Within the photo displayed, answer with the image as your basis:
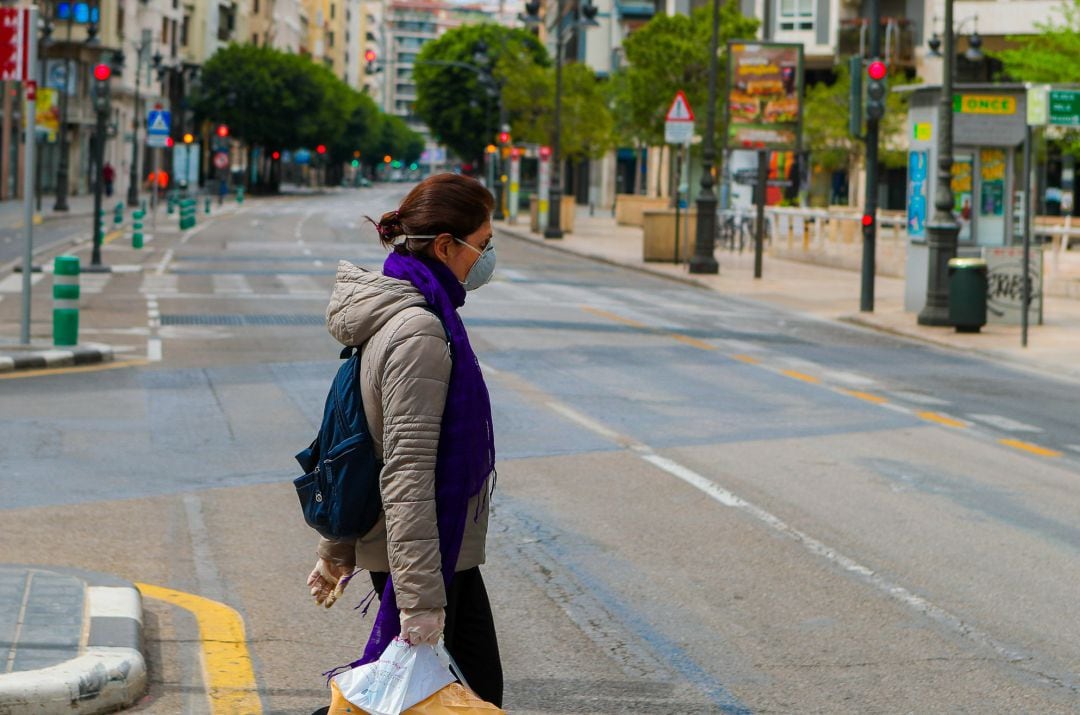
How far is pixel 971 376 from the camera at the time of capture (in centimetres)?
1722

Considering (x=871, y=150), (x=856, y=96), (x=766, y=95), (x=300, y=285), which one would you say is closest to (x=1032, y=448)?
(x=871, y=150)

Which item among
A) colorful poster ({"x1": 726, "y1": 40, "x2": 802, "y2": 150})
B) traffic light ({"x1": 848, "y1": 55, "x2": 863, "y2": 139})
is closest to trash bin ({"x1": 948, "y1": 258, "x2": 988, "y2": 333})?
traffic light ({"x1": 848, "y1": 55, "x2": 863, "y2": 139})

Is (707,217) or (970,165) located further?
(707,217)

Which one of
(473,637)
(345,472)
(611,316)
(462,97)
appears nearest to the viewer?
(345,472)

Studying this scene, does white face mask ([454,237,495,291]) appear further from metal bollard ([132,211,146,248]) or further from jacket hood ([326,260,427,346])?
metal bollard ([132,211,146,248])

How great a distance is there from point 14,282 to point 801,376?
15.4 meters

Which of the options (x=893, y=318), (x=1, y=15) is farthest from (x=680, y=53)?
(x=1, y=15)

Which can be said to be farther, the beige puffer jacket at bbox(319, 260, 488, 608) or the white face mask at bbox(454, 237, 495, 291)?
the white face mask at bbox(454, 237, 495, 291)

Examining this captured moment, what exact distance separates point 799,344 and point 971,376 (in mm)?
3199

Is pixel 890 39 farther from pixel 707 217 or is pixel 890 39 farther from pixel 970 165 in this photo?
pixel 970 165

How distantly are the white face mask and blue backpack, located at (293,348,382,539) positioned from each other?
327 mm

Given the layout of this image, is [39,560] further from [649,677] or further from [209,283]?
[209,283]

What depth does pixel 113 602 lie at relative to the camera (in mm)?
6504

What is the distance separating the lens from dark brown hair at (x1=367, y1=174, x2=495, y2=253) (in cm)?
416
